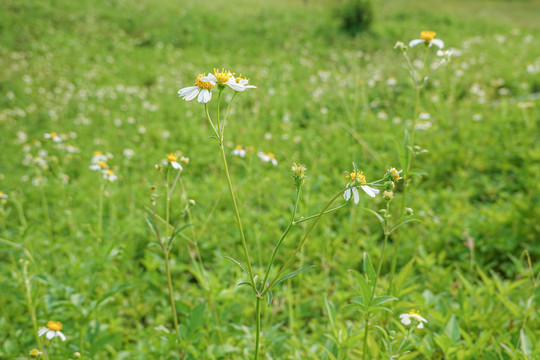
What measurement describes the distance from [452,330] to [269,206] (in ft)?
5.78

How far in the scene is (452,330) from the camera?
145cm

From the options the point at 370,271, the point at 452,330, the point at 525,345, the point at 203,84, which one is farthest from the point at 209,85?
the point at 525,345

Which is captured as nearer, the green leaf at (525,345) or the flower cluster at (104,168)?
the green leaf at (525,345)

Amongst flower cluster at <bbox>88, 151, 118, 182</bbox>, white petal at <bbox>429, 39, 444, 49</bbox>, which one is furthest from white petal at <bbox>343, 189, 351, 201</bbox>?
flower cluster at <bbox>88, 151, 118, 182</bbox>

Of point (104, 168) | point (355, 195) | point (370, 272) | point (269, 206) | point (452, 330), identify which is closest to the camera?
point (355, 195)

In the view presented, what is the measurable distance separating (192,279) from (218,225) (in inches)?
18.8

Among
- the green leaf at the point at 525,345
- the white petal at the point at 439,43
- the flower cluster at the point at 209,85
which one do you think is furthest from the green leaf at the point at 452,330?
the flower cluster at the point at 209,85

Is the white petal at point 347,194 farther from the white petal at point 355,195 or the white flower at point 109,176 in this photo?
the white flower at point 109,176

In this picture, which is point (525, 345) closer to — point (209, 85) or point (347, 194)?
point (347, 194)

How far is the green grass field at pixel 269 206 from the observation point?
159 cm

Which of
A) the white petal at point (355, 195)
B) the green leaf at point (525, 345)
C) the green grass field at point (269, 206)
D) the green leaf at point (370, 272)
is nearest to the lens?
the white petal at point (355, 195)

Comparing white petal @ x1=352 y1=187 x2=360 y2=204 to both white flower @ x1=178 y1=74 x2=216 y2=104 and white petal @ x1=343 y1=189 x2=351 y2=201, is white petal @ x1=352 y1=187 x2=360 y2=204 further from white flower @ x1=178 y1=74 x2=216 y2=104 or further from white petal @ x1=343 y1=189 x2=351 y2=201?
white flower @ x1=178 y1=74 x2=216 y2=104

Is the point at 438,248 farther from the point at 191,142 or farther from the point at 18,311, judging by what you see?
the point at 191,142

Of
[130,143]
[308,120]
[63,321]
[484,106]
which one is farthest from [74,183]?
[484,106]
